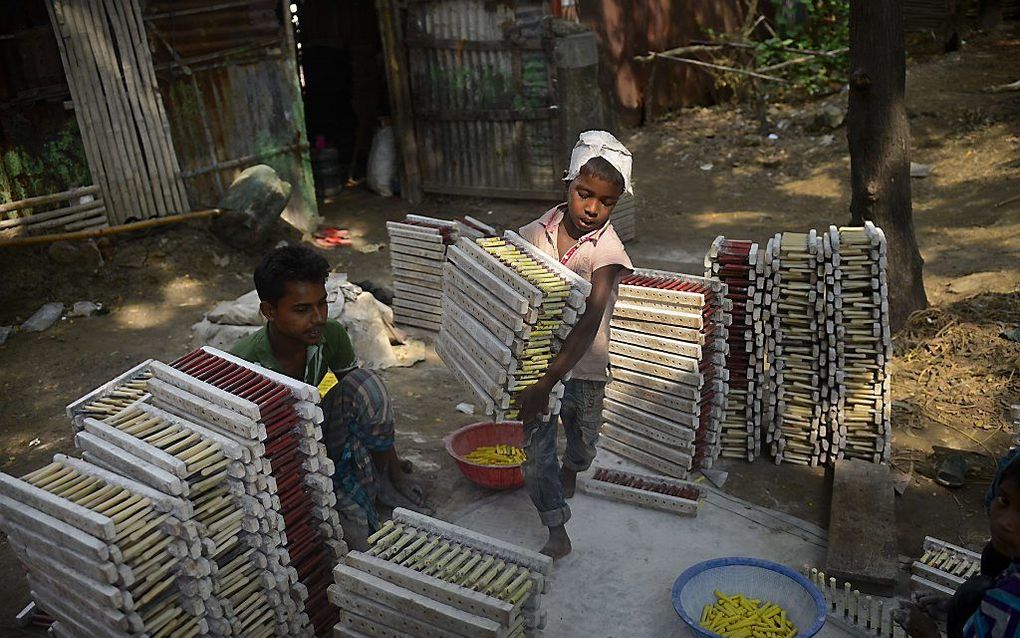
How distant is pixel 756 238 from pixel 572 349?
23.5 ft

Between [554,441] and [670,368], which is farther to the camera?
[670,368]

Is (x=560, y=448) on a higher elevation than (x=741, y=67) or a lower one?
lower

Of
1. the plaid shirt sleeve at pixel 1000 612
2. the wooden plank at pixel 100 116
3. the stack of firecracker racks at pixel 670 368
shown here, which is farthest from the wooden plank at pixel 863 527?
the wooden plank at pixel 100 116

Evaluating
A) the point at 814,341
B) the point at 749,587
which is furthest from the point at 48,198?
the point at 749,587

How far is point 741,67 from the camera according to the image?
1542 centimetres

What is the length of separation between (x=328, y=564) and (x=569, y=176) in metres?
2.27

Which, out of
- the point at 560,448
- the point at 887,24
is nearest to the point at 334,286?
the point at 560,448

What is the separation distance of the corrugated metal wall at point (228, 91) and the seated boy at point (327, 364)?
22.0 ft

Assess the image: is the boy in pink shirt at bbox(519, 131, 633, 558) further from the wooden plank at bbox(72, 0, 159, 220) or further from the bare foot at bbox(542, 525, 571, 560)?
the wooden plank at bbox(72, 0, 159, 220)

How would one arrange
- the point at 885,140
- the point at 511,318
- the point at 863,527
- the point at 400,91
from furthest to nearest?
the point at 400,91, the point at 885,140, the point at 863,527, the point at 511,318

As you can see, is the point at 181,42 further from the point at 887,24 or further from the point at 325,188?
the point at 887,24

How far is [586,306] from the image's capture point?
13.4 ft

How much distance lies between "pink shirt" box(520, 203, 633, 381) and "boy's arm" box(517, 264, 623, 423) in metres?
0.08

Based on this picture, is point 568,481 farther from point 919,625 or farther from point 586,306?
point 919,625
